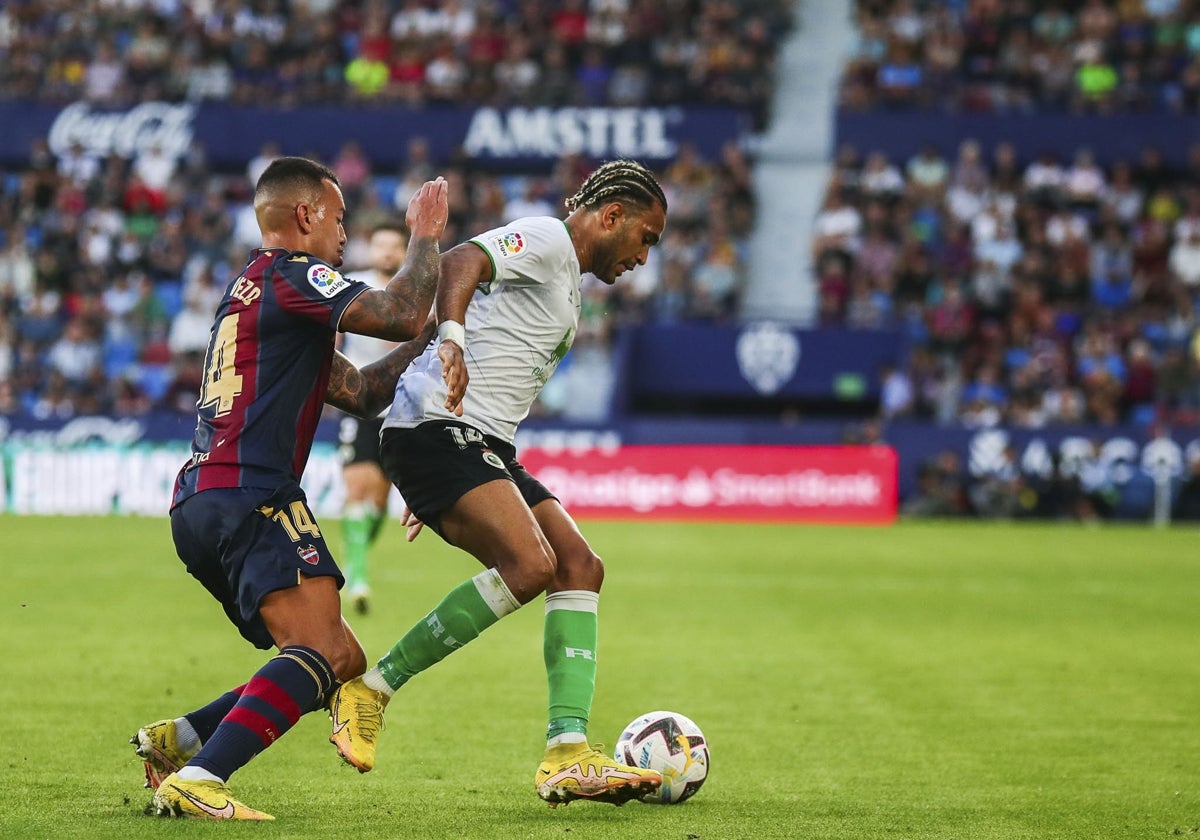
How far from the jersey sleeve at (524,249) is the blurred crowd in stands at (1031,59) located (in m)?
23.5

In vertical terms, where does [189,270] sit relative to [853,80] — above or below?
below

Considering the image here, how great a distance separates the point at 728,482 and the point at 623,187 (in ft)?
57.4

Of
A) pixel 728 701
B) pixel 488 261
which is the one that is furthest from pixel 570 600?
pixel 728 701

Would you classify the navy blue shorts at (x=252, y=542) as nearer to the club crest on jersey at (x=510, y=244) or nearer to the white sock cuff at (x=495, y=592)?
the white sock cuff at (x=495, y=592)

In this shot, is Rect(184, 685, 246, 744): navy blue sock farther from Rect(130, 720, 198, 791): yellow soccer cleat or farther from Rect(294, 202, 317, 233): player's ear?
Rect(294, 202, 317, 233): player's ear

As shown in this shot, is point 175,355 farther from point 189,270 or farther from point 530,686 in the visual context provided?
point 530,686

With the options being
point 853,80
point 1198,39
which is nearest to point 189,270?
point 853,80

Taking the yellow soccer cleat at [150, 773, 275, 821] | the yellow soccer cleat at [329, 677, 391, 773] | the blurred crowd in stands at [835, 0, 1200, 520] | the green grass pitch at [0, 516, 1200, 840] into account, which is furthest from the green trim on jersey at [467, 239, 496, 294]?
the blurred crowd in stands at [835, 0, 1200, 520]

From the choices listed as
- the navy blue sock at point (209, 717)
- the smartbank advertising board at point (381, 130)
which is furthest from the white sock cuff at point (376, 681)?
the smartbank advertising board at point (381, 130)

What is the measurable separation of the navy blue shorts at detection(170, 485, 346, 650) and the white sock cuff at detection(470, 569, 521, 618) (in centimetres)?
65

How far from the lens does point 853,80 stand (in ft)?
95.9

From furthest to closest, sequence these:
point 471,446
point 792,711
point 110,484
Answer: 1. point 110,484
2. point 792,711
3. point 471,446

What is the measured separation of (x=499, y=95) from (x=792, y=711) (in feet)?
75.1

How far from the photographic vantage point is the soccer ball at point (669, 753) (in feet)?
19.2
